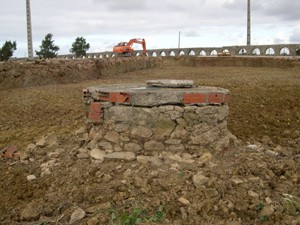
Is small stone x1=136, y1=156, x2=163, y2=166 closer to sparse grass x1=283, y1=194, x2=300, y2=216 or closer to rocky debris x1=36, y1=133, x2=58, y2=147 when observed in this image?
sparse grass x1=283, y1=194, x2=300, y2=216

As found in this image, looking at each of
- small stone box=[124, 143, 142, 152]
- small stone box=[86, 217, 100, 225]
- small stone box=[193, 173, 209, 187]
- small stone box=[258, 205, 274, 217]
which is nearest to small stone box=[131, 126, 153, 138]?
small stone box=[124, 143, 142, 152]

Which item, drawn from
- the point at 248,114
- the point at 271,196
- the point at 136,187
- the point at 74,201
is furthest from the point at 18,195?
the point at 248,114

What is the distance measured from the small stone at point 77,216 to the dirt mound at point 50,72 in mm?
10111

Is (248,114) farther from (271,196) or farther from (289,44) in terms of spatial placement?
(289,44)

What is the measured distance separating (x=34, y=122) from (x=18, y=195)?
11.7 ft

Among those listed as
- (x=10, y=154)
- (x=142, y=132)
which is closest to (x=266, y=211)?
(x=142, y=132)

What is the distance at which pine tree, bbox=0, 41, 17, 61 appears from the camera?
26633mm

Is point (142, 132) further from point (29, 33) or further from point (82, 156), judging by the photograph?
point (29, 33)

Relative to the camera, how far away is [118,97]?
166 inches

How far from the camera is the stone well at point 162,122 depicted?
4.06m

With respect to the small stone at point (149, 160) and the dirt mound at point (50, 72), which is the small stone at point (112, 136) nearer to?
the small stone at point (149, 160)

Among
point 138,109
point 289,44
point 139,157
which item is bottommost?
point 139,157

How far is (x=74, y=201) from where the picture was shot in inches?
141

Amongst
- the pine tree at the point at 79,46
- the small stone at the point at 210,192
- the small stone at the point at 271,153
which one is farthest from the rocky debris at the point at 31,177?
the pine tree at the point at 79,46
